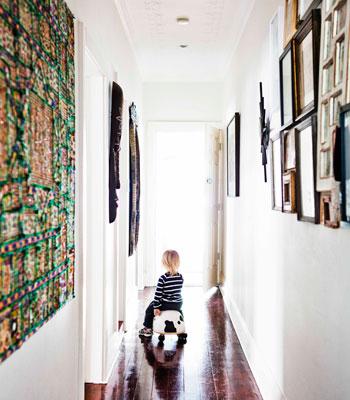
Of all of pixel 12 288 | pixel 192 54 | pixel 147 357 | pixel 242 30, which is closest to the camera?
pixel 12 288

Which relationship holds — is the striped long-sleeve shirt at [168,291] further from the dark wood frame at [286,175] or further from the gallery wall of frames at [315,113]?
the dark wood frame at [286,175]

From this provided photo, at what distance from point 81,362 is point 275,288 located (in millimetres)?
1106

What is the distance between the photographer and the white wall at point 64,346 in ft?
4.62

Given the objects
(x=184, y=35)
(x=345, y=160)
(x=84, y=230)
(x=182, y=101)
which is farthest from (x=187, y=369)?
(x=182, y=101)

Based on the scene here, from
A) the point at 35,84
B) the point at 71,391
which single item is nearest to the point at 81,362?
the point at 71,391

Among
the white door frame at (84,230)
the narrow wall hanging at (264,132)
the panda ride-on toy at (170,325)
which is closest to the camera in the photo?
the white door frame at (84,230)

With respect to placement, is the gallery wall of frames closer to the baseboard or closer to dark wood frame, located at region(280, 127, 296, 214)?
dark wood frame, located at region(280, 127, 296, 214)

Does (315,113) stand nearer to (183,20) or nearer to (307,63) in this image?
(307,63)

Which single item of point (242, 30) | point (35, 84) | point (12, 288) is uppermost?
point (242, 30)

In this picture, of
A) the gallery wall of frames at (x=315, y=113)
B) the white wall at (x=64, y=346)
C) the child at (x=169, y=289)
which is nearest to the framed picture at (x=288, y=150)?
the gallery wall of frames at (x=315, y=113)

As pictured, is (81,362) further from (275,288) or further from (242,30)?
(242,30)

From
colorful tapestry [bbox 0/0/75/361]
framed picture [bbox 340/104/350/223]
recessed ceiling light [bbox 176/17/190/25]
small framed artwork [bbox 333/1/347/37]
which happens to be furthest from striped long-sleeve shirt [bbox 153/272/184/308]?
small framed artwork [bbox 333/1/347/37]

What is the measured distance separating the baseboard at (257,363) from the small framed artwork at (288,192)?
96cm

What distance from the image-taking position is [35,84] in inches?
58.3
